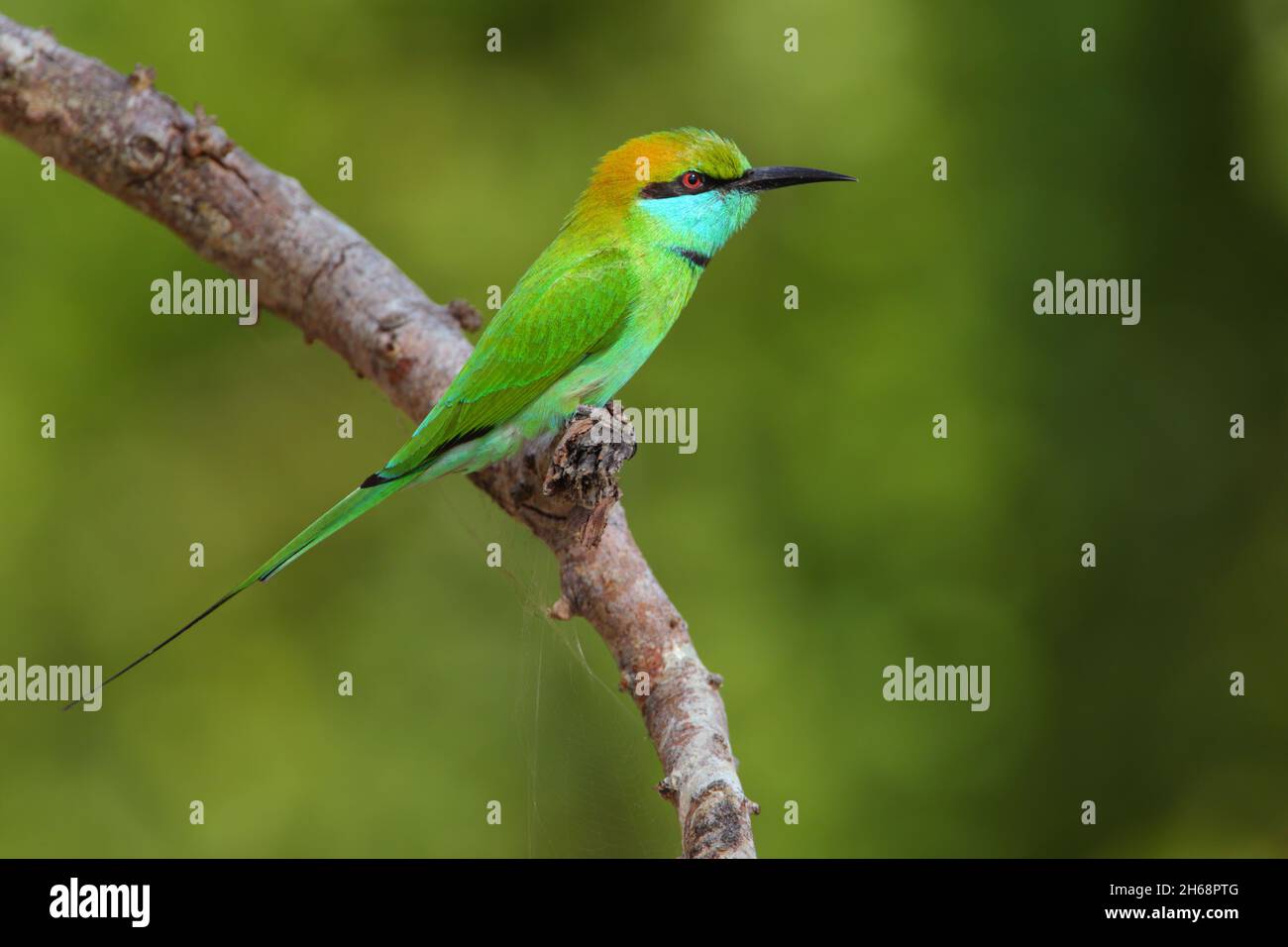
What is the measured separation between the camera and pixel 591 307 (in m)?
3.94

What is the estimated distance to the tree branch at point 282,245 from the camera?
11.5 feet

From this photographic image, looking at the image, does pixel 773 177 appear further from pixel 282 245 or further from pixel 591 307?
A: pixel 282 245

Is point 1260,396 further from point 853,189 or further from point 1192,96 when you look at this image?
point 853,189

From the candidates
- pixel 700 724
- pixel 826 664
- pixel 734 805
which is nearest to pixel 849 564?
pixel 826 664

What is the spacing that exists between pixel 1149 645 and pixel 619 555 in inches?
104

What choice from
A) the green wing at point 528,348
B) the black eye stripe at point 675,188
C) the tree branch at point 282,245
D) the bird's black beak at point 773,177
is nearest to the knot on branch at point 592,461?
the tree branch at point 282,245

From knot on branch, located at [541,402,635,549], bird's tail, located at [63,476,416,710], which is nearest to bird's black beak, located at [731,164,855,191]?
knot on branch, located at [541,402,635,549]

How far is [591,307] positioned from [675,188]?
593 millimetres

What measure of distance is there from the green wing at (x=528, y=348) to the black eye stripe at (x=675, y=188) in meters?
0.29

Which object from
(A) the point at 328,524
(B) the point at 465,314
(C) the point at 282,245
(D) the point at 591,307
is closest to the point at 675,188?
(D) the point at 591,307

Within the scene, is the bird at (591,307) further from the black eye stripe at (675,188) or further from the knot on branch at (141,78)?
the knot on branch at (141,78)

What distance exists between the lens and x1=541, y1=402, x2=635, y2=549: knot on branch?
10.3 ft

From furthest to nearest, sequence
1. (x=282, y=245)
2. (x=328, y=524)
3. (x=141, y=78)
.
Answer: (x=282, y=245) → (x=141, y=78) → (x=328, y=524)

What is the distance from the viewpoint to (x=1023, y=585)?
5.17 m
